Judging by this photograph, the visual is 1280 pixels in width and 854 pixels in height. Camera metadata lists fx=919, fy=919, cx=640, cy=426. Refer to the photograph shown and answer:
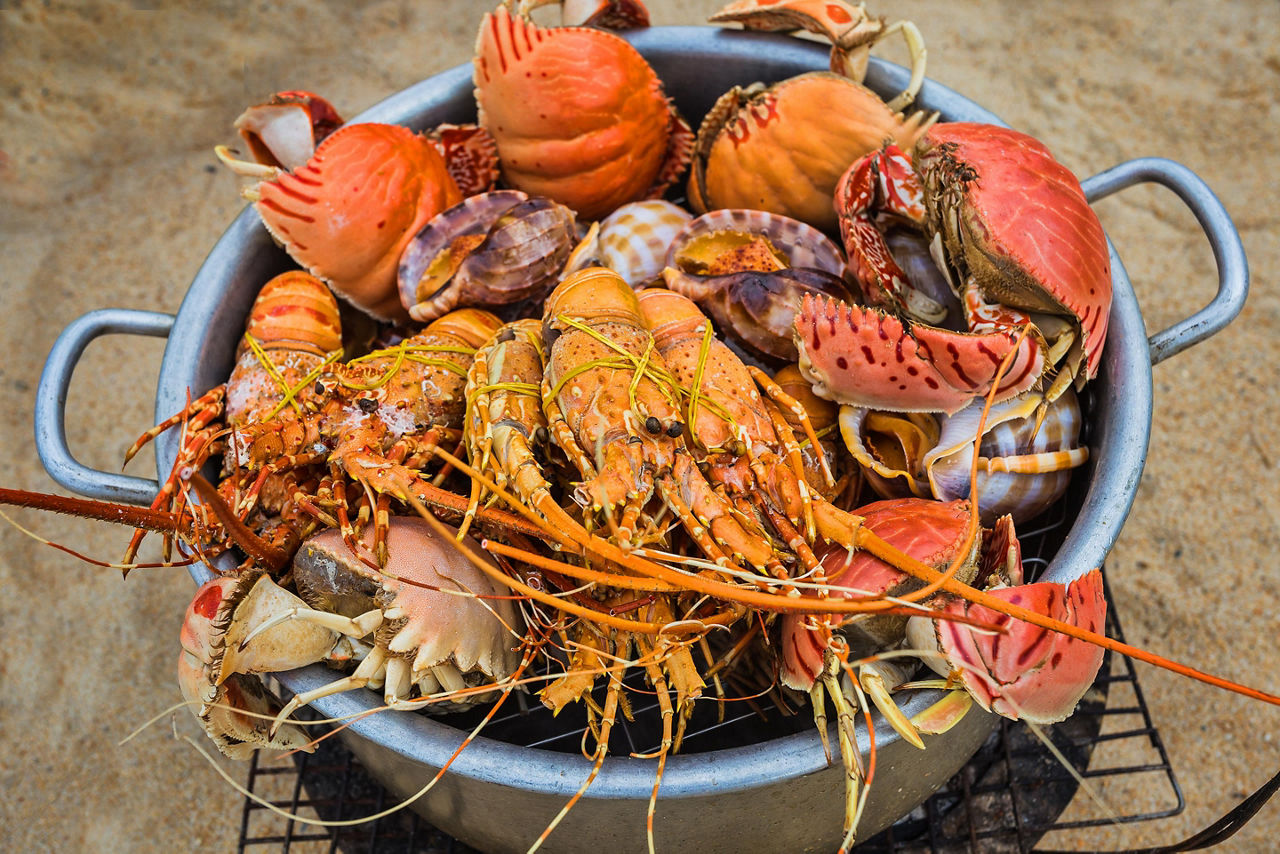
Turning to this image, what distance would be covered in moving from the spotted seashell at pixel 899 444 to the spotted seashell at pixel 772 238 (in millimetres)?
320

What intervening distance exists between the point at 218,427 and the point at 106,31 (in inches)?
114

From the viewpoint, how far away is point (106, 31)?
3.64 meters

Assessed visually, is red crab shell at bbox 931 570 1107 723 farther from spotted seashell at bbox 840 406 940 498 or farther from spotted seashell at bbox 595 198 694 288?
spotted seashell at bbox 595 198 694 288

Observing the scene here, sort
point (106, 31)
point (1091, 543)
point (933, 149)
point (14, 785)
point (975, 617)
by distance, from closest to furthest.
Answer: point (975, 617), point (1091, 543), point (933, 149), point (14, 785), point (106, 31)

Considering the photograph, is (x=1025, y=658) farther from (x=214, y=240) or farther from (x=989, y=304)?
(x=214, y=240)

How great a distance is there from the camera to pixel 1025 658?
120cm

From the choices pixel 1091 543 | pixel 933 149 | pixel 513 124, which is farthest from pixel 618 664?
pixel 513 124

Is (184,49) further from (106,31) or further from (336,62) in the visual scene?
(336,62)

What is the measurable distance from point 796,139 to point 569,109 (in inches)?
18.3

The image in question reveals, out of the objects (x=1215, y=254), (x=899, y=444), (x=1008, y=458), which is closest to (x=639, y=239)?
(x=899, y=444)

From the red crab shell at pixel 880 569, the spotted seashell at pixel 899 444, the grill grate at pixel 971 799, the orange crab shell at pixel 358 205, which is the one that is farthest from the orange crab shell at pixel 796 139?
the grill grate at pixel 971 799

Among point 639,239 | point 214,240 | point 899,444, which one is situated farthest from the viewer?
point 214,240

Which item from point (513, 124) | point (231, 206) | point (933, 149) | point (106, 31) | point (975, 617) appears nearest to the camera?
point (975, 617)

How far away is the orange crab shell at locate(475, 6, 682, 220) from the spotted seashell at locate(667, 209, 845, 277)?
0.81ft
